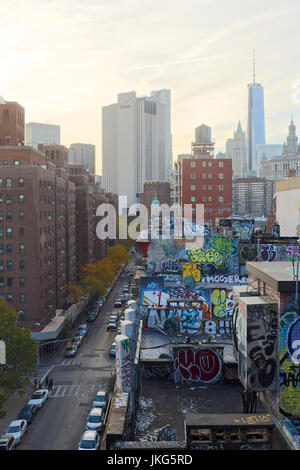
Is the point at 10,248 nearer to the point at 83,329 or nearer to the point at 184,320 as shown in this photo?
the point at 83,329

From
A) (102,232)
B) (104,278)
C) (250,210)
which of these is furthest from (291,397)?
(250,210)

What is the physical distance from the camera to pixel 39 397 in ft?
165

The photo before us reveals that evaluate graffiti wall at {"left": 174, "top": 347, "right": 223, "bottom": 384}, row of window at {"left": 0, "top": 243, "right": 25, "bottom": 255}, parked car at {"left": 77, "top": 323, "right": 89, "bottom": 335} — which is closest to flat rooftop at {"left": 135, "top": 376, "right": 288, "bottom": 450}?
graffiti wall at {"left": 174, "top": 347, "right": 223, "bottom": 384}

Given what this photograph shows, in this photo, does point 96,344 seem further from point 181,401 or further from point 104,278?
point 181,401

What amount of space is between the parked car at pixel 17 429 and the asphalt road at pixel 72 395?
63 cm

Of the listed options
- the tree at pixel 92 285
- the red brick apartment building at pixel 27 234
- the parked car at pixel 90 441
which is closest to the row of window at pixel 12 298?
the red brick apartment building at pixel 27 234

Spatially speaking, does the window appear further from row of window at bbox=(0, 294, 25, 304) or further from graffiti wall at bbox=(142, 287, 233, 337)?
graffiti wall at bbox=(142, 287, 233, 337)

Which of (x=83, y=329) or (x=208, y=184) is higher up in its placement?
(x=208, y=184)

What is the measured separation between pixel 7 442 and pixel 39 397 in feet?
40.1

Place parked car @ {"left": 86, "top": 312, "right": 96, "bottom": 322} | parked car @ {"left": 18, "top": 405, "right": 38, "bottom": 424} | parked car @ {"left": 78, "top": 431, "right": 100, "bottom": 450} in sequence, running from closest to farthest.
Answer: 1. parked car @ {"left": 78, "top": 431, "right": 100, "bottom": 450}
2. parked car @ {"left": 18, "top": 405, "right": 38, "bottom": 424}
3. parked car @ {"left": 86, "top": 312, "right": 96, "bottom": 322}

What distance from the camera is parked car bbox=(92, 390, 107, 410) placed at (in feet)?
156

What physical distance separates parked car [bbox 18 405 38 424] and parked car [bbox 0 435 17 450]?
5.07 metres

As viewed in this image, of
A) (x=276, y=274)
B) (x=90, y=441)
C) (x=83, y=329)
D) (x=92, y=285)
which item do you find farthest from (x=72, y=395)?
(x=276, y=274)

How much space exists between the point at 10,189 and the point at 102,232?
64963mm
